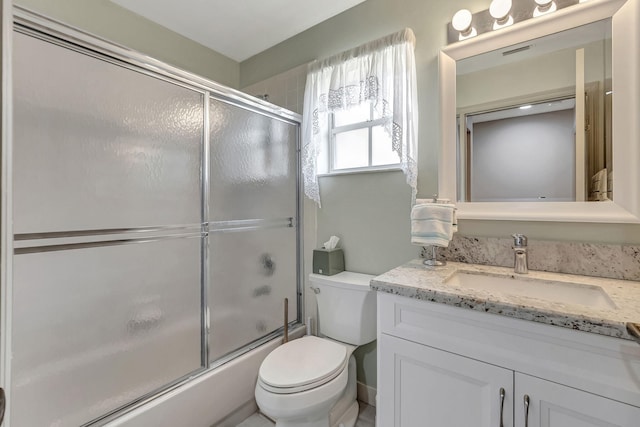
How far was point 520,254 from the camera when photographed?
1.24m

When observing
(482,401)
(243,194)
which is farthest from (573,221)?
(243,194)

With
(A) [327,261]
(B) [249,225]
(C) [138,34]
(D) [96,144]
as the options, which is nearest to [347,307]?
(A) [327,261]

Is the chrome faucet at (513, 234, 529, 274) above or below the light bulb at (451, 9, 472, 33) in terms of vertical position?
below

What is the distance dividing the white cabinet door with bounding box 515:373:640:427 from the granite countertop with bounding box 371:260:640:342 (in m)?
0.19

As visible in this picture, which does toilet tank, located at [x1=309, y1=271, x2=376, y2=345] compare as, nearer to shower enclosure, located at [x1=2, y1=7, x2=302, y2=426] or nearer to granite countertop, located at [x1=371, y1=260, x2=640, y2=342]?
granite countertop, located at [x1=371, y1=260, x2=640, y2=342]

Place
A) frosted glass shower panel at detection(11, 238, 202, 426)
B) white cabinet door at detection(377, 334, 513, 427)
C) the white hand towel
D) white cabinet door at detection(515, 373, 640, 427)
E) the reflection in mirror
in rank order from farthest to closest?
the white hand towel < the reflection in mirror < frosted glass shower panel at detection(11, 238, 202, 426) < white cabinet door at detection(377, 334, 513, 427) < white cabinet door at detection(515, 373, 640, 427)

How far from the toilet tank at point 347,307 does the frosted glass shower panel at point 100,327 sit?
0.68m

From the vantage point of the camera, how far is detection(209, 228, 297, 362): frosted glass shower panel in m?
1.61

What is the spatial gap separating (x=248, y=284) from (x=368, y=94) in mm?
1333

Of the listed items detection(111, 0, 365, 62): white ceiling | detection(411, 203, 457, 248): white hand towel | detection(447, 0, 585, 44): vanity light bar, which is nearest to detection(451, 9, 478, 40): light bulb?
detection(447, 0, 585, 44): vanity light bar

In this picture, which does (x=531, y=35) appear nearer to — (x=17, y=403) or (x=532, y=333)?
(x=532, y=333)

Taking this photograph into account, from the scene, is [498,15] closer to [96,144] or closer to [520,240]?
[520,240]

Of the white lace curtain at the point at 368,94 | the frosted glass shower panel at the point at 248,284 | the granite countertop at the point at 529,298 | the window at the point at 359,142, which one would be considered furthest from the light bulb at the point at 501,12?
the frosted glass shower panel at the point at 248,284

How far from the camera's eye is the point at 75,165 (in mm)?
1103
